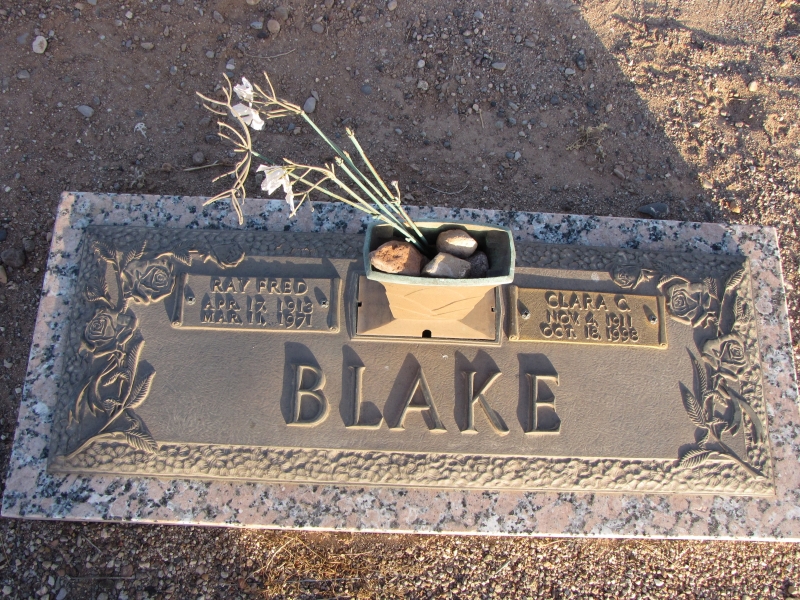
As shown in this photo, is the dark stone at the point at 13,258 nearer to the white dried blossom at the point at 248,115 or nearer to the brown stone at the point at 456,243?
the white dried blossom at the point at 248,115

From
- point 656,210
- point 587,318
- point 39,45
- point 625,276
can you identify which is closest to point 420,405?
point 587,318

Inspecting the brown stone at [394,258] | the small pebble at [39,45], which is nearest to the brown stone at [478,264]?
Result: the brown stone at [394,258]

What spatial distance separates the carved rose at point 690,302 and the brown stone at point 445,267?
5.22 feet

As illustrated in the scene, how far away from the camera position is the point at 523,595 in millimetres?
3461

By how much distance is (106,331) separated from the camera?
9.32 ft

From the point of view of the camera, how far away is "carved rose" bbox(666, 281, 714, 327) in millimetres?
3016

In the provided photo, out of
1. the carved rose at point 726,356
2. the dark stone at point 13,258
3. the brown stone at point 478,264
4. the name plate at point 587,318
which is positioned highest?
the dark stone at point 13,258

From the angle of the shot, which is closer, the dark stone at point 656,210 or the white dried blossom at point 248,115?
the white dried blossom at point 248,115

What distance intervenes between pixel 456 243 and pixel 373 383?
1.01 m

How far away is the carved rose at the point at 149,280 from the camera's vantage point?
9.46 feet

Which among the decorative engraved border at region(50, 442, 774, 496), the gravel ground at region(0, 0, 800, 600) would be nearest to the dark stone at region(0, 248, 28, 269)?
the gravel ground at region(0, 0, 800, 600)

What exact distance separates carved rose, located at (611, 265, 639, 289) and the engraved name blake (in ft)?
2.51

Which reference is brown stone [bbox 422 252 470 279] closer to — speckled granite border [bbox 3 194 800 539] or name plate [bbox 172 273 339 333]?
name plate [bbox 172 273 339 333]

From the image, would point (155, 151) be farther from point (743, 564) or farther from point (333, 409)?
point (743, 564)
